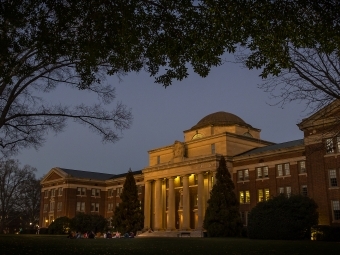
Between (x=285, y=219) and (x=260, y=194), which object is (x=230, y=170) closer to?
(x=260, y=194)

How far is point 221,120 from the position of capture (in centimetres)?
6700

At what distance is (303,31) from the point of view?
11266mm

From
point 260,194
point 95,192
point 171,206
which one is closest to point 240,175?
point 260,194

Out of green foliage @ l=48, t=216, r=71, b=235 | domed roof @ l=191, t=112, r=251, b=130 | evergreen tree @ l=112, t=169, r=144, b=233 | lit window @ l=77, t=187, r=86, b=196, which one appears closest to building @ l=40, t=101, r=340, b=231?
domed roof @ l=191, t=112, r=251, b=130

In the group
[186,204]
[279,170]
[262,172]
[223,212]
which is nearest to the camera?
[223,212]

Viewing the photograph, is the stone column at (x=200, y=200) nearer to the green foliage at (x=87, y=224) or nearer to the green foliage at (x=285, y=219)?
the green foliage at (x=285, y=219)

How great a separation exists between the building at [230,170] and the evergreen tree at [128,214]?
15.2ft

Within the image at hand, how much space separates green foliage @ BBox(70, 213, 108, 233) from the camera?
6712 centimetres

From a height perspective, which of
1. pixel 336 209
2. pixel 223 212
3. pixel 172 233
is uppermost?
pixel 336 209

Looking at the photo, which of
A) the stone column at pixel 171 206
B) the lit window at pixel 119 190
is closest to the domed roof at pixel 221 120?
the stone column at pixel 171 206

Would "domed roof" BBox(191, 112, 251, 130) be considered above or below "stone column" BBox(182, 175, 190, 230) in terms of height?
above

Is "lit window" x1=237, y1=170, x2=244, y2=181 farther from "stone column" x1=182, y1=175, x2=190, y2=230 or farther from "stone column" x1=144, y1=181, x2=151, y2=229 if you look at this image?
"stone column" x1=144, y1=181, x2=151, y2=229

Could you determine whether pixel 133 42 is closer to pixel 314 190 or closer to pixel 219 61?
pixel 219 61

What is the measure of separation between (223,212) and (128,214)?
18867mm
